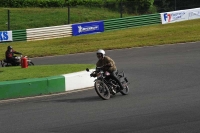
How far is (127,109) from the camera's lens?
495 inches

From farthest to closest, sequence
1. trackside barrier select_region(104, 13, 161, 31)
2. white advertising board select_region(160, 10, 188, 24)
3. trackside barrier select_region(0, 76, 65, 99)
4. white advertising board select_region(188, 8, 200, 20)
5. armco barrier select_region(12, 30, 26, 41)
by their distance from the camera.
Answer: white advertising board select_region(188, 8, 200, 20), white advertising board select_region(160, 10, 188, 24), trackside barrier select_region(104, 13, 161, 31), armco barrier select_region(12, 30, 26, 41), trackside barrier select_region(0, 76, 65, 99)

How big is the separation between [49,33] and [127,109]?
2739cm

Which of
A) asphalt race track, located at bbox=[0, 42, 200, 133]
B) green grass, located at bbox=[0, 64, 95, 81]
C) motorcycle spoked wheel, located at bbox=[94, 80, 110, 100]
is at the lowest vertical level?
asphalt race track, located at bbox=[0, 42, 200, 133]

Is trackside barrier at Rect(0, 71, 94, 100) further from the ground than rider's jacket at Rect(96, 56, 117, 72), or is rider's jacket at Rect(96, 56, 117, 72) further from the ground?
rider's jacket at Rect(96, 56, 117, 72)

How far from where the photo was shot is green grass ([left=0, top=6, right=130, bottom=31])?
43.5 m

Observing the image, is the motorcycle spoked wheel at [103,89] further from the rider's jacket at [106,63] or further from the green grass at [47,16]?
the green grass at [47,16]

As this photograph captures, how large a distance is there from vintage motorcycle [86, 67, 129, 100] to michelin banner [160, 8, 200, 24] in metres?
28.6

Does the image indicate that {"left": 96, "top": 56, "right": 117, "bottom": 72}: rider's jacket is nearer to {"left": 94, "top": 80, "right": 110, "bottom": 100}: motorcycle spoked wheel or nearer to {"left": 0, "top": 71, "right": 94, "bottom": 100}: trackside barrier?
{"left": 94, "top": 80, "right": 110, "bottom": 100}: motorcycle spoked wheel

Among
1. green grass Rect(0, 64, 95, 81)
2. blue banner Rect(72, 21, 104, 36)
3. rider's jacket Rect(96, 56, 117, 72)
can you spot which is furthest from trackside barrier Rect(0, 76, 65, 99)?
blue banner Rect(72, 21, 104, 36)

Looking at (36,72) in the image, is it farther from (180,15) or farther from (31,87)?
(180,15)

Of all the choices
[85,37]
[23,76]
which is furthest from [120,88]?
[85,37]

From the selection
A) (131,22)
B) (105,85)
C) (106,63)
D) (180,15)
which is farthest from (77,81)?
(180,15)

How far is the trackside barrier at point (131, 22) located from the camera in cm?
4131

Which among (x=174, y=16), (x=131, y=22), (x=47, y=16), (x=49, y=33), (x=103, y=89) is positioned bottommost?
(x=103, y=89)
